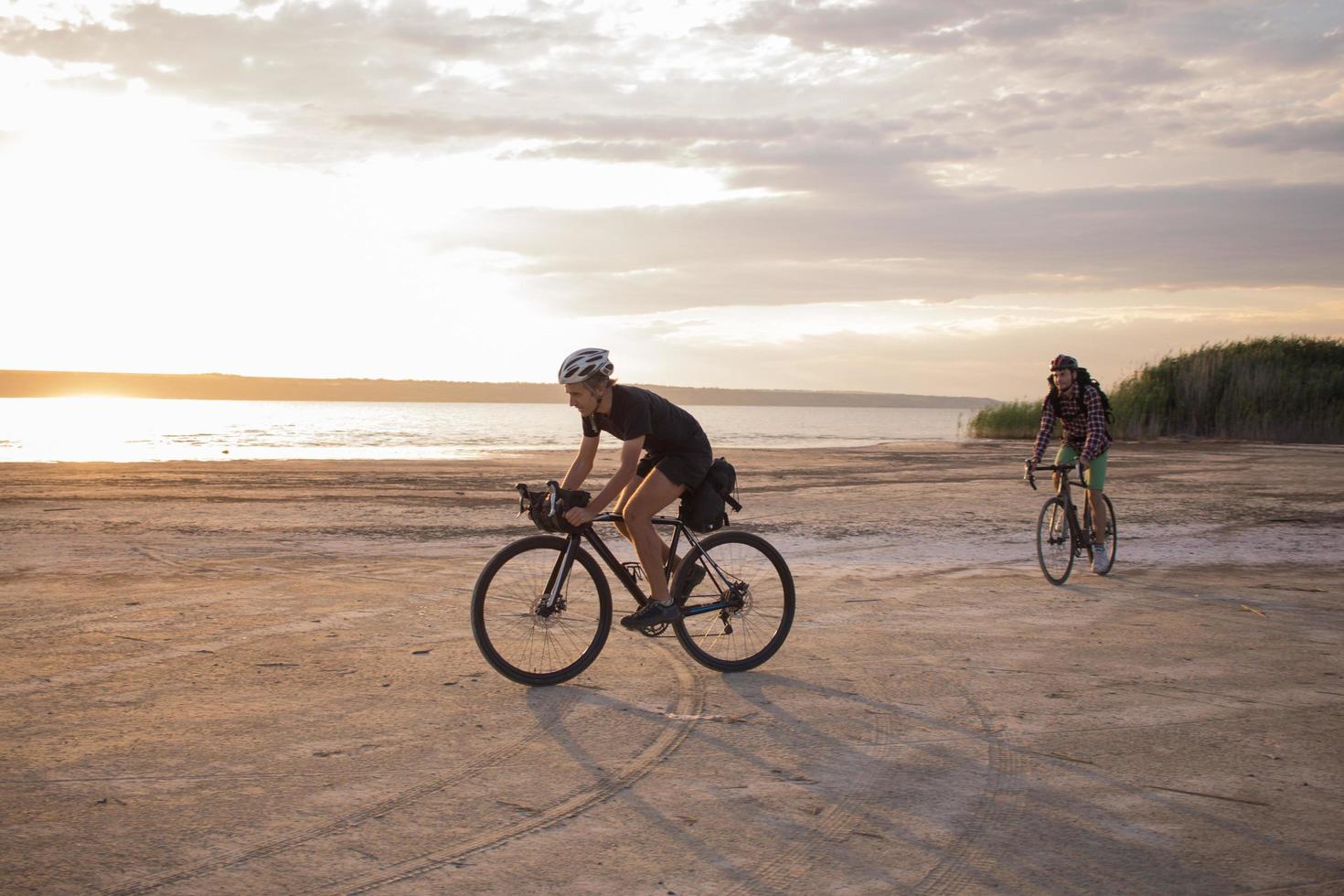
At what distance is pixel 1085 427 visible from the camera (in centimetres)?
1084

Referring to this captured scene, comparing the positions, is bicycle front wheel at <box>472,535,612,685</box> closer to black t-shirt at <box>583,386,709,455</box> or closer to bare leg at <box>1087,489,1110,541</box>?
black t-shirt at <box>583,386,709,455</box>

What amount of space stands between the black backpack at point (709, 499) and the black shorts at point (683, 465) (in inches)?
1.6

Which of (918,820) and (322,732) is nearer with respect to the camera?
(918,820)

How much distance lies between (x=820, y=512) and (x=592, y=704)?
11.0m

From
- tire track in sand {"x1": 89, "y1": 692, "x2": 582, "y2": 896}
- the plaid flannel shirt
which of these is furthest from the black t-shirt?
the plaid flannel shirt

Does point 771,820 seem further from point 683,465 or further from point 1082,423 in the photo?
point 1082,423

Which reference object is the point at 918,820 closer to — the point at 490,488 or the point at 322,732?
the point at 322,732

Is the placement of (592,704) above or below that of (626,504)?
below

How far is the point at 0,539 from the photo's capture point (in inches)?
490

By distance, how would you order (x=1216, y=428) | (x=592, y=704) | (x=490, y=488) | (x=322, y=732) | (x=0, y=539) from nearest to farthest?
(x=322, y=732) < (x=592, y=704) < (x=0, y=539) < (x=490, y=488) < (x=1216, y=428)

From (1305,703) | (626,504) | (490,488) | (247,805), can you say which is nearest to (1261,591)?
(1305,703)

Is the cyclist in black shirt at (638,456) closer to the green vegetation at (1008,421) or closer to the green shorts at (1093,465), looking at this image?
the green shorts at (1093,465)

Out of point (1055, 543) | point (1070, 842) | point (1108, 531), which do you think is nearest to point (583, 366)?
point (1070, 842)

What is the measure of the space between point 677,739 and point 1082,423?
7.09m
